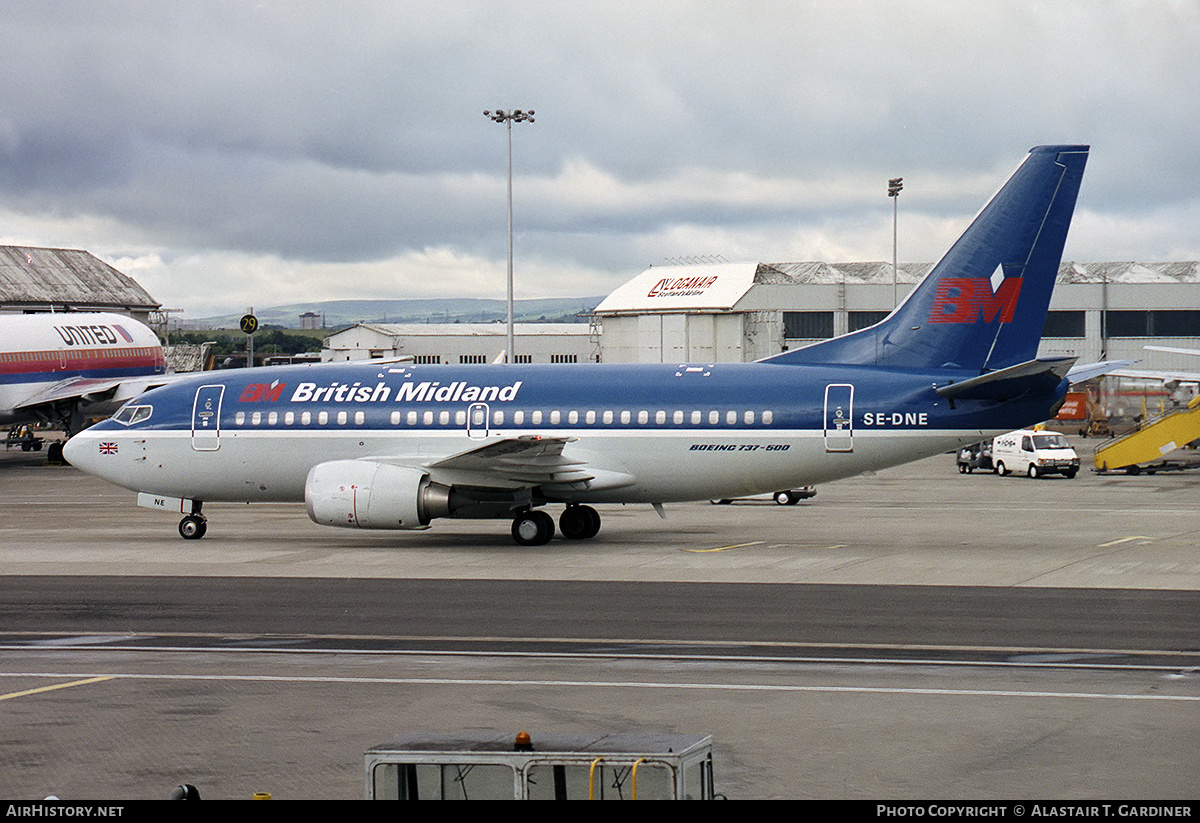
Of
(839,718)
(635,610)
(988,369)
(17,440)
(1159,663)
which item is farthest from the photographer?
(17,440)

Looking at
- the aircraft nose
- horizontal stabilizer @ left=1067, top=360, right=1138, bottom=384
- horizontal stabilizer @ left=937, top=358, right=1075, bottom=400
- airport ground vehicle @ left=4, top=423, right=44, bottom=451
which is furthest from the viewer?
airport ground vehicle @ left=4, top=423, right=44, bottom=451

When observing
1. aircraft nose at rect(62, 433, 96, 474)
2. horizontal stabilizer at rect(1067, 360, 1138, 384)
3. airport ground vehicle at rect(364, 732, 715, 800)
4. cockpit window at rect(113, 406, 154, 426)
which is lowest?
airport ground vehicle at rect(364, 732, 715, 800)

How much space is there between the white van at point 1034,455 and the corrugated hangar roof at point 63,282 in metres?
80.1

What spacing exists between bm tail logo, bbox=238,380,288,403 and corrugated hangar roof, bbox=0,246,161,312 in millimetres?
81855

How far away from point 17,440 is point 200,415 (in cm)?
5394

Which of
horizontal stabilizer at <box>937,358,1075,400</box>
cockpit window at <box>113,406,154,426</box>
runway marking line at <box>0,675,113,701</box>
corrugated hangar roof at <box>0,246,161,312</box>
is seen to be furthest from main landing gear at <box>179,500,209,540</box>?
corrugated hangar roof at <box>0,246,161,312</box>

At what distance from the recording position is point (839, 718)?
14672mm

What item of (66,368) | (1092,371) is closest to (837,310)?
(66,368)

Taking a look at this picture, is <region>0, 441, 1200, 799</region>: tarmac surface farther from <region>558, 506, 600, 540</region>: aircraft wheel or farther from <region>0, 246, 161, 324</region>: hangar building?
<region>0, 246, 161, 324</region>: hangar building

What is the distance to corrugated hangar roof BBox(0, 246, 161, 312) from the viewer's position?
369ft

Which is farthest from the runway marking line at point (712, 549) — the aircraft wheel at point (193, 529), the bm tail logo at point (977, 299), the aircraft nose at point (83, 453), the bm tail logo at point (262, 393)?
the aircraft nose at point (83, 453)

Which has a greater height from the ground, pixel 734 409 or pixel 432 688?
pixel 734 409
